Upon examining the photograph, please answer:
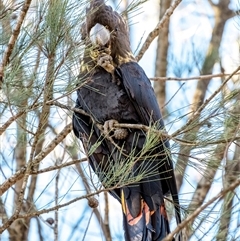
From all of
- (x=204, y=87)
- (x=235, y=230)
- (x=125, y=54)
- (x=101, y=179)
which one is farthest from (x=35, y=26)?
(x=204, y=87)

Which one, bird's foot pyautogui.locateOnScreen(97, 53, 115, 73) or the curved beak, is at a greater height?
the curved beak

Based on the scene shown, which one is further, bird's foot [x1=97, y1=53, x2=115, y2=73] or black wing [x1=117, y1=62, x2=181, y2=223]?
bird's foot [x1=97, y1=53, x2=115, y2=73]

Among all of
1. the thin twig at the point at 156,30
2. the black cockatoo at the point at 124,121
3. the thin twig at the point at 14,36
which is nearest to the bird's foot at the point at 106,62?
the black cockatoo at the point at 124,121

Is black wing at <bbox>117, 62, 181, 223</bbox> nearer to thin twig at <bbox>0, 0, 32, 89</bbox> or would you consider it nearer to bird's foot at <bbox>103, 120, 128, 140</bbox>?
bird's foot at <bbox>103, 120, 128, 140</bbox>

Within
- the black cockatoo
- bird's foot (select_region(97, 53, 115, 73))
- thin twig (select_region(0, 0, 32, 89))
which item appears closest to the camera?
thin twig (select_region(0, 0, 32, 89))

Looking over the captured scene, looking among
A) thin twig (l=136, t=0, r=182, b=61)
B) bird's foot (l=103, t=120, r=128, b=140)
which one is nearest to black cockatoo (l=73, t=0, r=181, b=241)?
bird's foot (l=103, t=120, r=128, b=140)

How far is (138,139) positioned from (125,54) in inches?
17.5

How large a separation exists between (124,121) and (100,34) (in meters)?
0.38

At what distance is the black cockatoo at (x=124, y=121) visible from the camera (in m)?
2.38

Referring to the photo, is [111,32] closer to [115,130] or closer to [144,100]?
[144,100]

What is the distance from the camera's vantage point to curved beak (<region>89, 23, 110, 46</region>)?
2539mm

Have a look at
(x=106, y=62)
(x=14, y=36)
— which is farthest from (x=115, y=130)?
A: (x=14, y=36)

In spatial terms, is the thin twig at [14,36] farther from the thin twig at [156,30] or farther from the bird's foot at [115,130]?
the thin twig at [156,30]

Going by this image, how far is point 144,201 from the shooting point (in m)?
2.46
